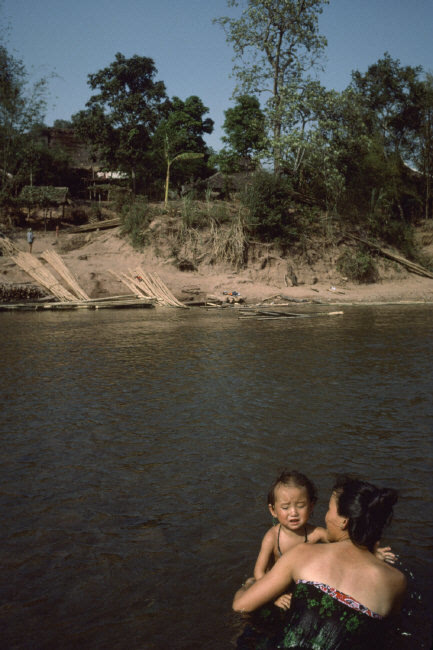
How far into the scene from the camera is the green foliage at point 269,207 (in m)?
22.2

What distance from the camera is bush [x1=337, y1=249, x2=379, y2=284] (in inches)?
884

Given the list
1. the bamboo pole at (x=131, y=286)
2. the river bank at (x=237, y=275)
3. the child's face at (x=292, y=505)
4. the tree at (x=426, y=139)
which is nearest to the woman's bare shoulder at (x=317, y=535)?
the child's face at (x=292, y=505)

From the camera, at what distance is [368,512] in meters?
2.27

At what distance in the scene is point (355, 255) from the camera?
2288cm

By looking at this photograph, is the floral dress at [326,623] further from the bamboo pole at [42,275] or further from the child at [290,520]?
the bamboo pole at [42,275]

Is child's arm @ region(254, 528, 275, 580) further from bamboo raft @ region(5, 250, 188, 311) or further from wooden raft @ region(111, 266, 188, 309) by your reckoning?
wooden raft @ region(111, 266, 188, 309)

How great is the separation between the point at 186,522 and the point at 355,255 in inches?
818

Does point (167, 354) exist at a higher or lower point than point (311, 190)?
lower

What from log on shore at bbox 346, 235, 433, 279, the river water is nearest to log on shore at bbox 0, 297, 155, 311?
the river water

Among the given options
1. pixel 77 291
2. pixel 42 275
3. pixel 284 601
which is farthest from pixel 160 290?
pixel 284 601

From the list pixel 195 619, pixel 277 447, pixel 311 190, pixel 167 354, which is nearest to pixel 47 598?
pixel 195 619

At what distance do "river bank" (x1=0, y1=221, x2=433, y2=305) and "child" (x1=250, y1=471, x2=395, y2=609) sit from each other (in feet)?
51.2

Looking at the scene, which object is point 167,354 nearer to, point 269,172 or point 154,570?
point 154,570

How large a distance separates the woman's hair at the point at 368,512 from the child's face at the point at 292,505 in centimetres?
38
